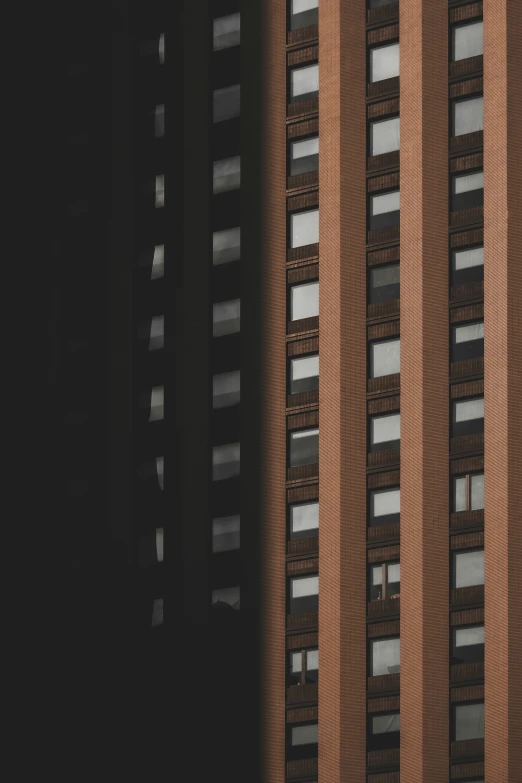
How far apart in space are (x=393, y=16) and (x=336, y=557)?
2066 centimetres

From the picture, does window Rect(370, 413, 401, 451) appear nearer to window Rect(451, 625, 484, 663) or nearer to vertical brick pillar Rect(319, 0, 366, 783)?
vertical brick pillar Rect(319, 0, 366, 783)

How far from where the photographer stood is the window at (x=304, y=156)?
69.6 metres

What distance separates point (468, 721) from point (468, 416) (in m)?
10.7

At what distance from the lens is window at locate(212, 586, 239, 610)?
68.6 meters

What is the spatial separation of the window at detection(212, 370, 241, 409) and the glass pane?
11.6 m

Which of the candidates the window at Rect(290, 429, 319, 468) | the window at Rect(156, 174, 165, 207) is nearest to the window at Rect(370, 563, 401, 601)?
the window at Rect(290, 429, 319, 468)

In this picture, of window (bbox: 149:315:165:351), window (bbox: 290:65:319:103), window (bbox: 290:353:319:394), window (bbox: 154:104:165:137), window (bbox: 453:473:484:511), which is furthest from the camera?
window (bbox: 154:104:165:137)

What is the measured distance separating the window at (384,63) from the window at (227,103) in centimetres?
611

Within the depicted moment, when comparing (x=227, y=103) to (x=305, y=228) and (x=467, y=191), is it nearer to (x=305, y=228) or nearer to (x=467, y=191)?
(x=305, y=228)

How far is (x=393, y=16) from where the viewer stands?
68.9 m

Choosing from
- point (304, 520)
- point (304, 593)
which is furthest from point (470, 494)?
point (304, 593)

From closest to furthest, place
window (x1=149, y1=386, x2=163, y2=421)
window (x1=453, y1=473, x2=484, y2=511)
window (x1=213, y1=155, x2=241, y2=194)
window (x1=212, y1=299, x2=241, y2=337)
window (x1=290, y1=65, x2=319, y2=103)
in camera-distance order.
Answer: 1. window (x1=453, y1=473, x2=484, y2=511)
2. window (x1=290, y1=65, x2=319, y2=103)
3. window (x1=212, y1=299, x2=241, y2=337)
4. window (x1=213, y1=155, x2=241, y2=194)
5. window (x1=149, y1=386, x2=163, y2=421)

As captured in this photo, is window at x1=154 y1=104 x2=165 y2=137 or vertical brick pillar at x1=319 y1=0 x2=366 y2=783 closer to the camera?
vertical brick pillar at x1=319 y1=0 x2=366 y2=783

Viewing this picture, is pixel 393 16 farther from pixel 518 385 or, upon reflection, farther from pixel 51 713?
pixel 51 713
